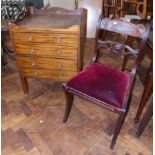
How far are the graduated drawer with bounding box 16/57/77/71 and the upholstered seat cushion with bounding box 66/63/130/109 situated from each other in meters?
0.22

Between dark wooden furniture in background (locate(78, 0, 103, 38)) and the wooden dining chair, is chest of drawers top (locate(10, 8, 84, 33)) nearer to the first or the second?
the wooden dining chair

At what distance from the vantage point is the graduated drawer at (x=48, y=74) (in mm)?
1791

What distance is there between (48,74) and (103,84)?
0.64 m

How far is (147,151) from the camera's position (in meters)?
1.50

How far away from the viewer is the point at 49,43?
5.29 feet

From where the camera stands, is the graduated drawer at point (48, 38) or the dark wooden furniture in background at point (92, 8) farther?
the dark wooden furniture in background at point (92, 8)

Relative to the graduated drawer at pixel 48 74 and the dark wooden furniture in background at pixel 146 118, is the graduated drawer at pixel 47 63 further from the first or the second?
the dark wooden furniture in background at pixel 146 118

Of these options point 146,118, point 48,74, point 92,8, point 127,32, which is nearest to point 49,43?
point 48,74

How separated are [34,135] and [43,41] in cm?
82

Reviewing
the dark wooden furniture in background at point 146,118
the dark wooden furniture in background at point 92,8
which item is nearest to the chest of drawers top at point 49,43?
the dark wooden furniture in background at point 146,118

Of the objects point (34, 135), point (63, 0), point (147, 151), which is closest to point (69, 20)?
point (34, 135)

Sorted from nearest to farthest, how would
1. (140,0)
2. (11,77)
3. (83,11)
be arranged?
(83,11) → (11,77) → (140,0)

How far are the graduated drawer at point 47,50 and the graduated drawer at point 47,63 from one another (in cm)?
5

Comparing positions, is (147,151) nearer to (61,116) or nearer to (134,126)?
(134,126)
